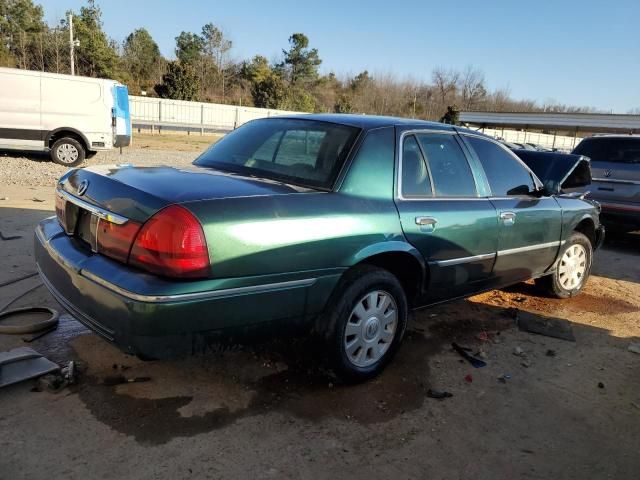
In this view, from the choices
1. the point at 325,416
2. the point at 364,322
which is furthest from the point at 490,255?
the point at 325,416

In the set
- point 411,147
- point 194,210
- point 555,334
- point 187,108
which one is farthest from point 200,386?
point 187,108

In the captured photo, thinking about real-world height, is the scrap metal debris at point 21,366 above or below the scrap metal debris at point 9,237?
below

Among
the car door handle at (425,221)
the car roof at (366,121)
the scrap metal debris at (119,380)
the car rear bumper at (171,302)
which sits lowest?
the scrap metal debris at (119,380)

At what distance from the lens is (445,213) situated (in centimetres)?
365

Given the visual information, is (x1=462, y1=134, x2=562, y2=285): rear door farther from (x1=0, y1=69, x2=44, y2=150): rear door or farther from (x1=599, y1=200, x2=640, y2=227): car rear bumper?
(x1=0, y1=69, x2=44, y2=150): rear door

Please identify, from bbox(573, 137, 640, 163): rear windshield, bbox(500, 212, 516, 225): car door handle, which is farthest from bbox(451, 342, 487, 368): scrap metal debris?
bbox(573, 137, 640, 163): rear windshield

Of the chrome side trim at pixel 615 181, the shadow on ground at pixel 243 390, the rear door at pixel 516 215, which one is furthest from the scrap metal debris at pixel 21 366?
the chrome side trim at pixel 615 181

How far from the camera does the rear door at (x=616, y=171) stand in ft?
25.6

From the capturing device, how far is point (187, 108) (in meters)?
30.5

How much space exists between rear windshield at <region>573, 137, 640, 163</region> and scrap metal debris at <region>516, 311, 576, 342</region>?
14.8ft

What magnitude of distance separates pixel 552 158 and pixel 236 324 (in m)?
5.04

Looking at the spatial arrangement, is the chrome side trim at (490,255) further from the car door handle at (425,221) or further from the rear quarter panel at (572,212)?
the car door handle at (425,221)

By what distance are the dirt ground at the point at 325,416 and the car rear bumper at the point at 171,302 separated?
0.49 m

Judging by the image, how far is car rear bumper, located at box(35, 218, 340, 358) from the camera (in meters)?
2.43
